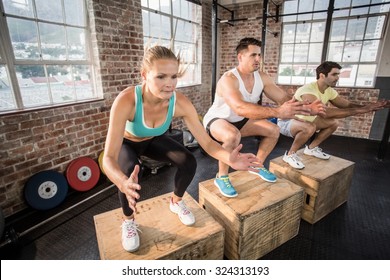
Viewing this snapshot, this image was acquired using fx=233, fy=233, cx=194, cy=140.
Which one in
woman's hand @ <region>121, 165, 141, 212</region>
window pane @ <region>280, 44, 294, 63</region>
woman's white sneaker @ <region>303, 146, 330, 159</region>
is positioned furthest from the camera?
window pane @ <region>280, 44, 294, 63</region>

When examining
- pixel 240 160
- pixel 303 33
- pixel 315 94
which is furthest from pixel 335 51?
pixel 240 160

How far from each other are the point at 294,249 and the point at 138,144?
4.70ft

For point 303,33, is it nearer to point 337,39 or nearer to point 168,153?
point 337,39

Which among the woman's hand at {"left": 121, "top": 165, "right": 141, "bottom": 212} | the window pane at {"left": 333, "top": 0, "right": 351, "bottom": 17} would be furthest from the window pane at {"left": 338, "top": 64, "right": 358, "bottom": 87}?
the woman's hand at {"left": 121, "top": 165, "right": 141, "bottom": 212}

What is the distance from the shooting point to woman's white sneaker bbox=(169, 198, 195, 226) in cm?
154

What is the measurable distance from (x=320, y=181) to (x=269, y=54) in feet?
13.0

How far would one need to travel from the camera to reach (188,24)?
4.75 metres

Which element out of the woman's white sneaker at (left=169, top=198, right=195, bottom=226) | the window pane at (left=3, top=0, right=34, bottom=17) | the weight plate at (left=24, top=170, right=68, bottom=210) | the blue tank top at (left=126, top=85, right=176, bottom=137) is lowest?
the weight plate at (left=24, top=170, right=68, bottom=210)

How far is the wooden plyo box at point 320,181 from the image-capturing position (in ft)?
6.77

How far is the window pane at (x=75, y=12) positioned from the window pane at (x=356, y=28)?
458 centimetres

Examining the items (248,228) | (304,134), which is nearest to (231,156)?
(248,228)

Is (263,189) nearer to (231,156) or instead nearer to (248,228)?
(248,228)

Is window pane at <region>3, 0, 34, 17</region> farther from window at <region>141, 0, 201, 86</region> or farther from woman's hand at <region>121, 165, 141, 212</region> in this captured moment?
woman's hand at <region>121, 165, 141, 212</region>

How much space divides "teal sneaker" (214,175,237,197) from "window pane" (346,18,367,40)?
430 cm
